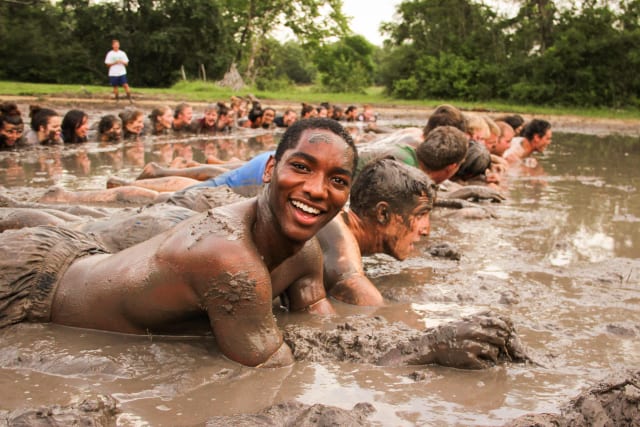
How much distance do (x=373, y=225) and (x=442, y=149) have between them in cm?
174

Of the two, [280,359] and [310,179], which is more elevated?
[310,179]

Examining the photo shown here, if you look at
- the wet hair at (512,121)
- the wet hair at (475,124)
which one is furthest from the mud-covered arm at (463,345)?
the wet hair at (512,121)

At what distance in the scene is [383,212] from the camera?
3.95 metres

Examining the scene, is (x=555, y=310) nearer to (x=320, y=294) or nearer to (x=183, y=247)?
(x=320, y=294)

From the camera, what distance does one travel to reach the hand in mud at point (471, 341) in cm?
261

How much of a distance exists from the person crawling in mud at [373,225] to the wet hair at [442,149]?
1470 mm

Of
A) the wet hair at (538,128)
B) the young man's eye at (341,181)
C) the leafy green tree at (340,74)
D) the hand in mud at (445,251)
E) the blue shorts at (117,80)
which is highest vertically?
the leafy green tree at (340,74)

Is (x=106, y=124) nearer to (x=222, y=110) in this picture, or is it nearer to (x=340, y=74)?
(x=222, y=110)

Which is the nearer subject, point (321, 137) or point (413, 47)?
point (321, 137)

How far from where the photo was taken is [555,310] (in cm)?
357

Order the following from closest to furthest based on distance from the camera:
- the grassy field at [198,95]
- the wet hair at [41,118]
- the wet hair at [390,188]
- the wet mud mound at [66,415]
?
1. the wet mud mound at [66,415]
2. the wet hair at [390,188]
3. the wet hair at [41,118]
4. the grassy field at [198,95]

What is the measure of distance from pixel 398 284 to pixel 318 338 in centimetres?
130

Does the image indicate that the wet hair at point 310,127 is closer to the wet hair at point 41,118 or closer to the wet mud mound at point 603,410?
the wet mud mound at point 603,410

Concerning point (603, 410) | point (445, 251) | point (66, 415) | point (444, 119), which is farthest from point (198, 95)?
point (603, 410)
